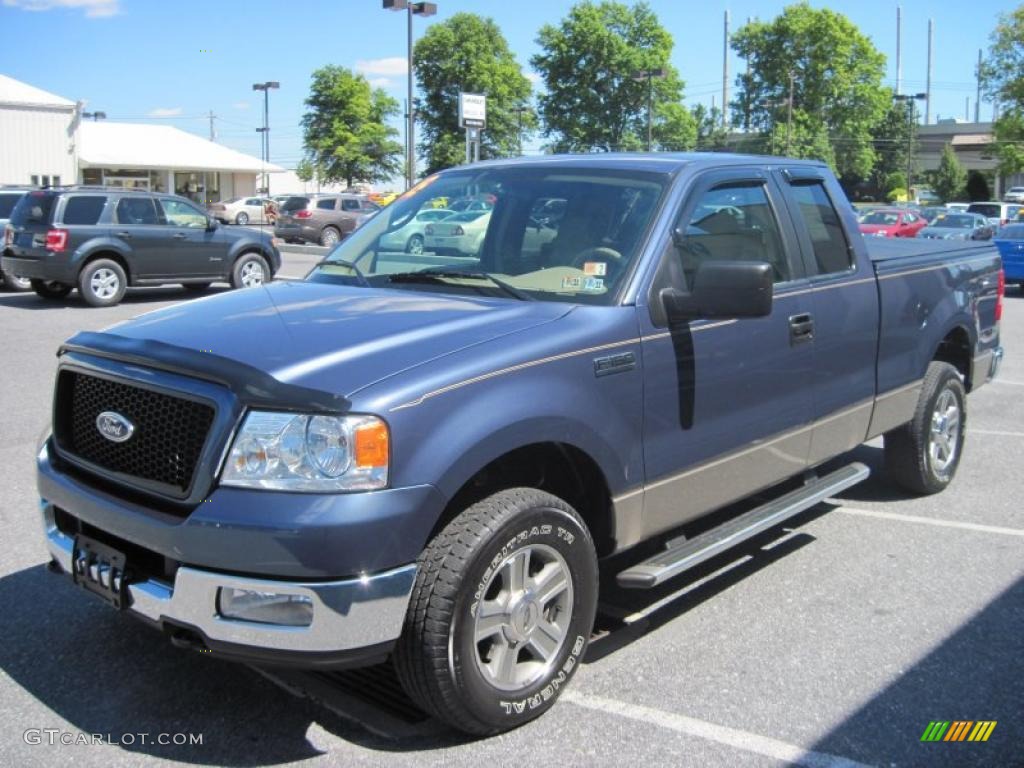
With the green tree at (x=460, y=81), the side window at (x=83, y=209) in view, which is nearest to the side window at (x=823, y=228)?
the side window at (x=83, y=209)

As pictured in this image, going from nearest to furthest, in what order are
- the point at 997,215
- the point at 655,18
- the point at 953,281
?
the point at 953,281, the point at 997,215, the point at 655,18

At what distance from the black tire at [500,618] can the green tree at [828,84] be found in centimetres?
8480

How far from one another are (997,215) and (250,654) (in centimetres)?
5142

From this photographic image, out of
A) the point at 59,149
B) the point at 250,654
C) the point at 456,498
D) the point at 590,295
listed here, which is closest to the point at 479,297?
the point at 590,295

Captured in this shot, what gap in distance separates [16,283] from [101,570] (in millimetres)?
16907

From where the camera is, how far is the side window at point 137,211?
1648cm

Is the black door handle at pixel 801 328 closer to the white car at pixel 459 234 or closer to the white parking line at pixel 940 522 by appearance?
the white car at pixel 459 234

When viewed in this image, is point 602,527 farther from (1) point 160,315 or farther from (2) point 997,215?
(2) point 997,215

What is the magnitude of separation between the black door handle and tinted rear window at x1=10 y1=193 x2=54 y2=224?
14.3 metres

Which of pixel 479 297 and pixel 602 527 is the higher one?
pixel 479 297

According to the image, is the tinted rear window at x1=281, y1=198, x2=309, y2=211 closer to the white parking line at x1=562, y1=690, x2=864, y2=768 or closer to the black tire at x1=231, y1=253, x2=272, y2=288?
the black tire at x1=231, y1=253, x2=272, y2=288

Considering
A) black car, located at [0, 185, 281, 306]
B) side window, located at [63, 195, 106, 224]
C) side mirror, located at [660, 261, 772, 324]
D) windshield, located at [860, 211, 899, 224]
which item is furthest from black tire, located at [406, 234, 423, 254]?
windshield, located at [860, 211, 899, 224]

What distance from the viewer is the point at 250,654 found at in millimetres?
2936

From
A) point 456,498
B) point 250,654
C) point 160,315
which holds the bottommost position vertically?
point 250,654
